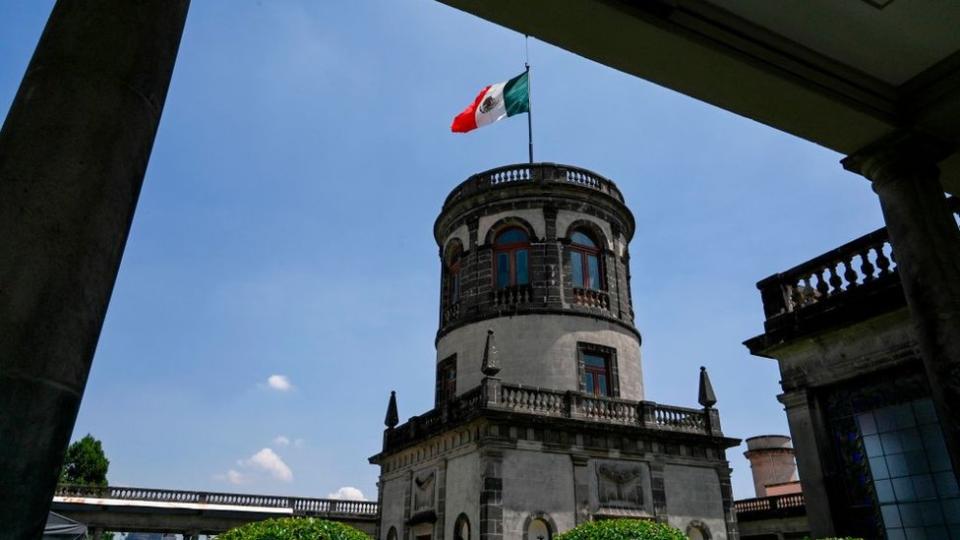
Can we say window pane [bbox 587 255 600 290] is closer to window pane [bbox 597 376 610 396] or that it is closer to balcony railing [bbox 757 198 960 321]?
window pane [bbox 597 376 610 396]

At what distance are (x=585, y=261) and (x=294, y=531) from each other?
17.2 metres

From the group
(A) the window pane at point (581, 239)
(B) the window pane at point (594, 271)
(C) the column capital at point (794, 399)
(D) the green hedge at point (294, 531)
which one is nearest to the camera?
(C) the column capital at point (794, 399)

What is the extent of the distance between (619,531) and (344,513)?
1056 inches

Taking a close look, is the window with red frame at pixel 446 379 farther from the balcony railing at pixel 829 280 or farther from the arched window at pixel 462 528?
the balcony railing at pixel 829 280

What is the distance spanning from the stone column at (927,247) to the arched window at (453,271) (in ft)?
68.3

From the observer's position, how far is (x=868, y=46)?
209 inches

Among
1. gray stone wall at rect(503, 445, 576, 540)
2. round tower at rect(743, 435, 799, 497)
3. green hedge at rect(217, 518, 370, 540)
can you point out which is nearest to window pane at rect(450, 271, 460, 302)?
gray stone wall at rect(503, 445, 576, 540)

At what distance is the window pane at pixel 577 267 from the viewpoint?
2466 centimetres

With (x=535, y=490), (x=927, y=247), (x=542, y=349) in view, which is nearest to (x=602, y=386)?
(x=542, y=349)

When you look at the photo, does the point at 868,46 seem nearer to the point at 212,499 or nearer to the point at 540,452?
the point at 540,452

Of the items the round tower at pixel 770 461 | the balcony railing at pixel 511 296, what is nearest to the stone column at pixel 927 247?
the balcony railing at pixel 511 296

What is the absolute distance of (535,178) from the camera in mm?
25594

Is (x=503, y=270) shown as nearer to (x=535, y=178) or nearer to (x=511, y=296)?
(x=511, y=296)

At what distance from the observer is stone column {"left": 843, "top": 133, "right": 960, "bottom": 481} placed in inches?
191
